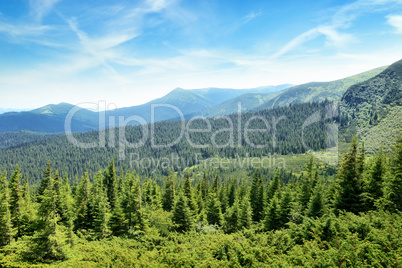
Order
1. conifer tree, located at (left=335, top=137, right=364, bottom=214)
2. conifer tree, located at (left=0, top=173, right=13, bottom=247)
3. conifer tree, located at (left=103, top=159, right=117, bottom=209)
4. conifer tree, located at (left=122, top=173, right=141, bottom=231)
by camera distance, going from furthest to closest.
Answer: conifer tree, located at (left=103, top=159, right=117, bottom=209)
conifer tree, located at (left=122, top=173, right=141, bottom=231)
conifer tree, located at (left=0, top=173, right=13, bottom=247)
conifer tree, located at (left=335, top=137, right=364, bottom=214)

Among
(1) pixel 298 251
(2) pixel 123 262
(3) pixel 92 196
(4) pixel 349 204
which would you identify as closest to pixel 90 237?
(3) pixel 92 196

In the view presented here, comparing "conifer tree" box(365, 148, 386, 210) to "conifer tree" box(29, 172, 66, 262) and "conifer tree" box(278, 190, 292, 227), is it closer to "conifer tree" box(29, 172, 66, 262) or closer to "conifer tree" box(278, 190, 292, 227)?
"conifer tree" box(278, 190, 292, 227)

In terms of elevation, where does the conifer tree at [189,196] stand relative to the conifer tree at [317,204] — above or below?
below

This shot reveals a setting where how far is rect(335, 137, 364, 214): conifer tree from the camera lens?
25.1 m

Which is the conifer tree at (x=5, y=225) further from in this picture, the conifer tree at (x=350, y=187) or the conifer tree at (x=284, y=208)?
the conifer tree at (x=350, y=187)

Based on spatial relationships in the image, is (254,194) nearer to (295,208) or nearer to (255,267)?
(295,208)

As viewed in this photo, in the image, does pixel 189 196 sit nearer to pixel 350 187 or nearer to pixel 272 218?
pixel 272 218

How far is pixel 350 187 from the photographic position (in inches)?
992

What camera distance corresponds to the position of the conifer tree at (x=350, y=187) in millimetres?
25062

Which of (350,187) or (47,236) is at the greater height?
(350,187)

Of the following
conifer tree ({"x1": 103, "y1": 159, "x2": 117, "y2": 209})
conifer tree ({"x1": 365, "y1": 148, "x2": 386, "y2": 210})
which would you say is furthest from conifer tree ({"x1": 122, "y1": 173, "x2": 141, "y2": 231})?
conifer tree ({"x1": 365, "y1": 148, "x2": 386, "y2": 210})

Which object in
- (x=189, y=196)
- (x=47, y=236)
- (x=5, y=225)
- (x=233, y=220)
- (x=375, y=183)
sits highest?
(x=375, y=183)

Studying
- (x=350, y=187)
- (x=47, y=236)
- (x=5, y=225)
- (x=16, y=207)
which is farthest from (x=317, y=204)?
(x=16, y=207)

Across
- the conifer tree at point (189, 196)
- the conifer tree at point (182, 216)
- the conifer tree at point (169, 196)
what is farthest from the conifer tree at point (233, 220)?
the conifer tree at point (169, 196)
